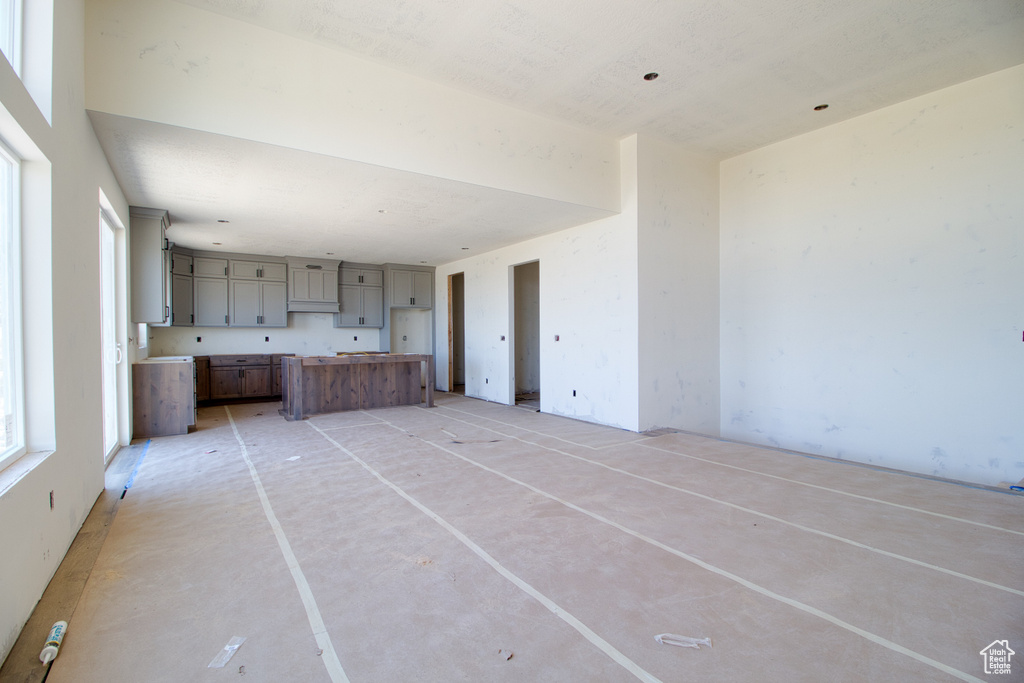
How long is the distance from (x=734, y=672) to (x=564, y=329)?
512 cm

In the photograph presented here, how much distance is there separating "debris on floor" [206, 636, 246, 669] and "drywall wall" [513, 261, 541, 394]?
25.1 feet

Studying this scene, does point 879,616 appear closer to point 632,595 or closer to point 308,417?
point 632,595

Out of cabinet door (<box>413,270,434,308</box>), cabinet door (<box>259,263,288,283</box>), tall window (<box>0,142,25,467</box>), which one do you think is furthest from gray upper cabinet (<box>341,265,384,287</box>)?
tall window (<box>0,142,25,467</box>)

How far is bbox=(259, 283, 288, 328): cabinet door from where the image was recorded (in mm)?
8625

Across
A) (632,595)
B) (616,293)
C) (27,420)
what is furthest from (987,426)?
(27,420)

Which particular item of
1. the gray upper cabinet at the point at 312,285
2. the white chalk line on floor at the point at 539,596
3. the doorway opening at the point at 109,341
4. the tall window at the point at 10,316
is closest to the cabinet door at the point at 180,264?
the gray upper cabinet at the point at 312,285

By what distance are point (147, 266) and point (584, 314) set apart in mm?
5098

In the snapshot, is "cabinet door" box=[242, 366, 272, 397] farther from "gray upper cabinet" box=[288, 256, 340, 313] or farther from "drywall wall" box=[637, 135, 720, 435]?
"drywall wall" box=[637, 135, 720, 435]

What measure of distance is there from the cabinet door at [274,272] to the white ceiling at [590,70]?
299cm

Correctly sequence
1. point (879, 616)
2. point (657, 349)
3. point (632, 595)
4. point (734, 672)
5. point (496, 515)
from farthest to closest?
point (657, 349) < point (496, 515) < point (632, 595) < point (879, 616) < point (734, 672)

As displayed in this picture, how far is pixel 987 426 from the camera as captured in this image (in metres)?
4.23

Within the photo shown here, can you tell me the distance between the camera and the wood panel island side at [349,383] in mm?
6539

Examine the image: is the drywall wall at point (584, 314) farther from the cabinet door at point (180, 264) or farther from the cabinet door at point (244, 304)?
the cabinet door at point (180, 264)

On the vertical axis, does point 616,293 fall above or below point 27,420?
above
